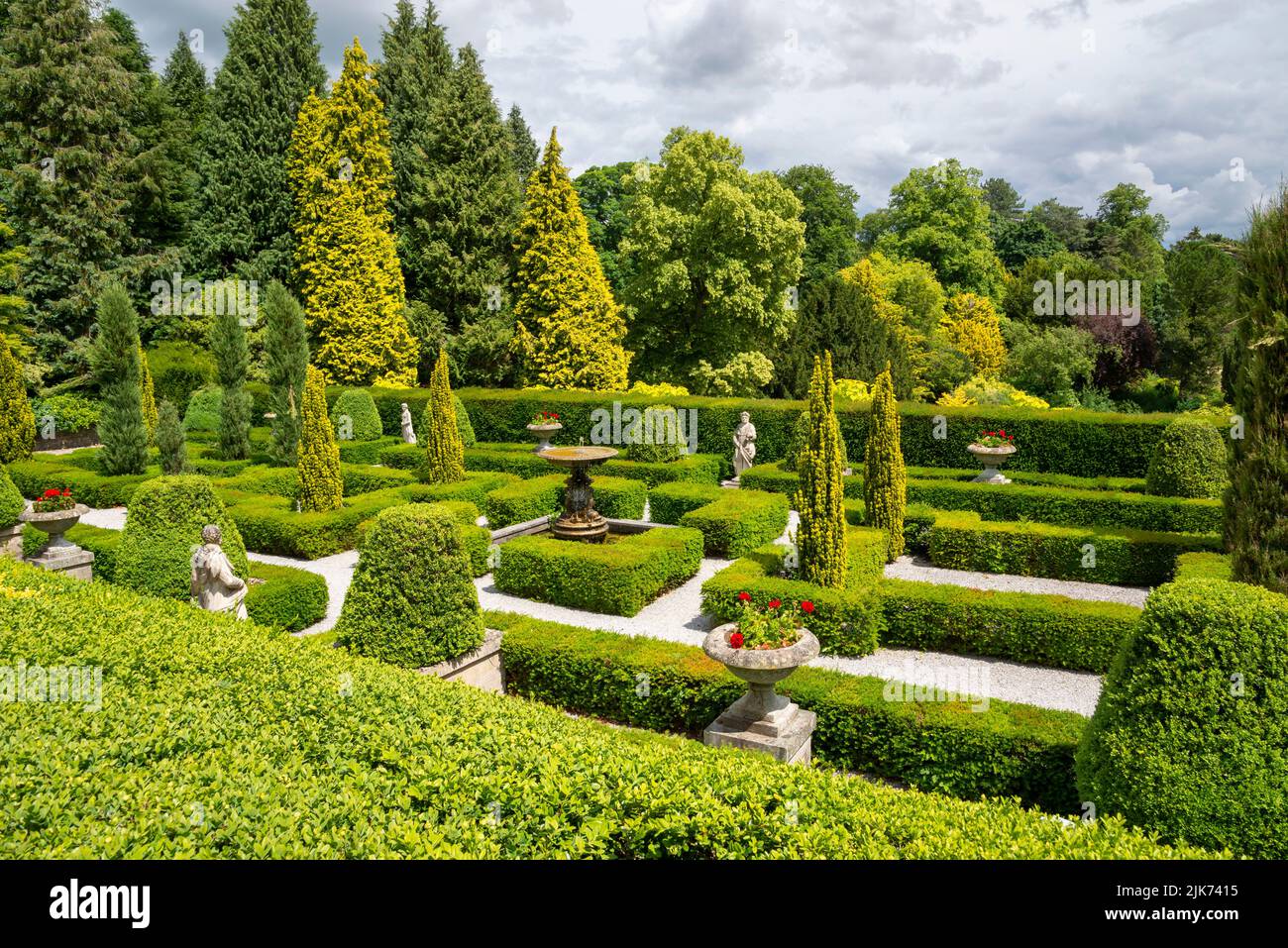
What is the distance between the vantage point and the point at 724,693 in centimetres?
800

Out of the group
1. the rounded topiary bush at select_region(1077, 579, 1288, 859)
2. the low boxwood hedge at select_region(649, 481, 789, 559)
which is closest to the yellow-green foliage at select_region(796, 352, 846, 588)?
the low boxwood hedge at select_region(649, 481, 789, 559)

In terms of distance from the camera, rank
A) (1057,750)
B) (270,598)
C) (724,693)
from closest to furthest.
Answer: (1057,750), (724,693), (270,598)

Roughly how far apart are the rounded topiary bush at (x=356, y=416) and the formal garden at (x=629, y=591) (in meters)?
0.17

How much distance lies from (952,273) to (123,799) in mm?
46652

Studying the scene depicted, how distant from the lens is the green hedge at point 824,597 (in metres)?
10.4

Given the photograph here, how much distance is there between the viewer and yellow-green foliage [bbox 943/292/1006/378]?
38.4 metres

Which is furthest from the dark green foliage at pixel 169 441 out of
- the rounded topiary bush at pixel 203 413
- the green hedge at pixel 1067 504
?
the green hedge at pixel 1067 504

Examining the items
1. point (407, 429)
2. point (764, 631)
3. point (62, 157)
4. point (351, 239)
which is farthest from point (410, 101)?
point (764, 631)

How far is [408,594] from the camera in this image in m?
7.90

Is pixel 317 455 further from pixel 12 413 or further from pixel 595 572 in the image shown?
pixel 12 413

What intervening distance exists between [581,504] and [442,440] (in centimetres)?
446

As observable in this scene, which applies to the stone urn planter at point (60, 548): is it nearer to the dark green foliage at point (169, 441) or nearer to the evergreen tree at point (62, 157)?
the dark green foliage at point (169, 441)
